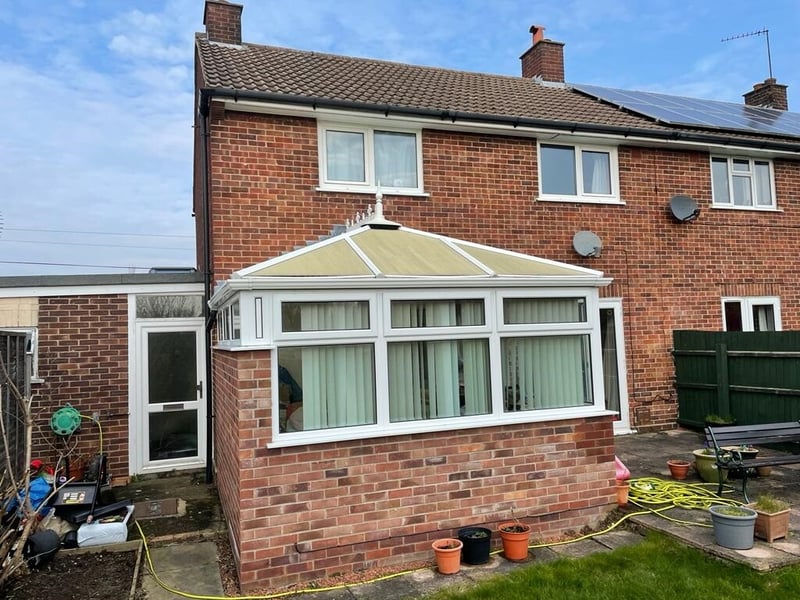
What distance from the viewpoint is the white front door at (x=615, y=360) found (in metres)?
10.1

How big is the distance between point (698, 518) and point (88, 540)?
6.17 metres

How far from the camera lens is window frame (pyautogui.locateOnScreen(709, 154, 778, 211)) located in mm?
10992

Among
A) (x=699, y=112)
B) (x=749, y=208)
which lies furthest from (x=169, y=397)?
(x=699, y=112)

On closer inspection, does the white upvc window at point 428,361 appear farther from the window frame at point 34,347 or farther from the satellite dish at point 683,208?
the satellite dish at point 683,208

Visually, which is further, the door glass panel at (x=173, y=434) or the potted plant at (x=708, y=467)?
the door glass panel at (x=173, y=434)

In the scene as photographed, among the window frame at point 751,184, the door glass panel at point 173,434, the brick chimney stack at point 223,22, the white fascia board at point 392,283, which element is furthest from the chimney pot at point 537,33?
the door glass panel at point 173,434

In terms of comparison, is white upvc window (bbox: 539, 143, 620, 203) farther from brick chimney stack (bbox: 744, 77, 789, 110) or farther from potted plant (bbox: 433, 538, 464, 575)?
brick chimney stack (bbox: 744, 77, 789, 110)

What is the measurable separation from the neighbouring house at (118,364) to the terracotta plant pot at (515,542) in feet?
17.1

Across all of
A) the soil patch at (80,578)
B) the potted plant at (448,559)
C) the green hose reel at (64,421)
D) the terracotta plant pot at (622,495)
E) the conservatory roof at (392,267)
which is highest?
the conservatory roof at (392,267)

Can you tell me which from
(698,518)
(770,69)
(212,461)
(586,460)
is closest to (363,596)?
(586,460)

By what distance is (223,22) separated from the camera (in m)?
10.9

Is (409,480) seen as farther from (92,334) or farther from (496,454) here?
(92,334)

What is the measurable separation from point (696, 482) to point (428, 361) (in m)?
4.12

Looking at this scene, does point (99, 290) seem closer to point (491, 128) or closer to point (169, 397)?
point (169, 397)
